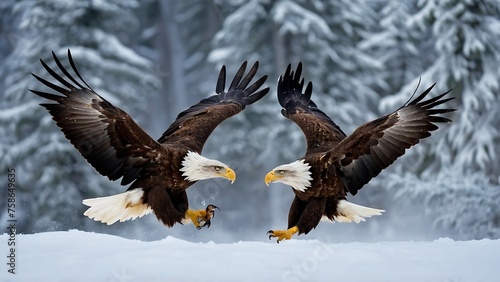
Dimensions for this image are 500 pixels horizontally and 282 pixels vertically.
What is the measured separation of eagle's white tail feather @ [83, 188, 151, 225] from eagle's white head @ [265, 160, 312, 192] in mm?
1196

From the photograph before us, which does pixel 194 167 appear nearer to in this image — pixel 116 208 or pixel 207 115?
pixel 116 208

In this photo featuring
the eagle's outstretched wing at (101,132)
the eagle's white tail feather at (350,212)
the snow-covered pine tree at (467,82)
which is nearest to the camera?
the eagle's outstretched wing at (101,132)

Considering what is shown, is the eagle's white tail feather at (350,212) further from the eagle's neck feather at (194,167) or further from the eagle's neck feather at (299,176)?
the eagle's neck feather at (194,167)

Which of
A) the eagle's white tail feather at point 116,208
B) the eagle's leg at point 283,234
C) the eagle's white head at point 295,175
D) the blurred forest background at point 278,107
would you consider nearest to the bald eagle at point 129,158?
the eagle's white tail feather at point 116,208

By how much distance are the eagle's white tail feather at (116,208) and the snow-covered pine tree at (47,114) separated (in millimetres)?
8463

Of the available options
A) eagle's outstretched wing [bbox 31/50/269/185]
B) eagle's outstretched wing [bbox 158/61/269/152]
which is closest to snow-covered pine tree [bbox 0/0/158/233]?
eagle's outstretched wing [bbox 158/61/269/152]

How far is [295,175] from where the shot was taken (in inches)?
265

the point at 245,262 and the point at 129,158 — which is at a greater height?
the point at 129,158

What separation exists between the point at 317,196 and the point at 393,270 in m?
1.50

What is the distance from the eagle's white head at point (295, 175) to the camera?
672 centimetres

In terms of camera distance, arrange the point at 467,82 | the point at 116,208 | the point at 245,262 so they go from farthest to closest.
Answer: the point at 467,82 < the point at 116,208 < the point at 245,262

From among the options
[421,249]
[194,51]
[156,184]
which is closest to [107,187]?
[156,184]

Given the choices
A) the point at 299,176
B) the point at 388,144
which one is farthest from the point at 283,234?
the point at 388,144

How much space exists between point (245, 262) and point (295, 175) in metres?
1.30
